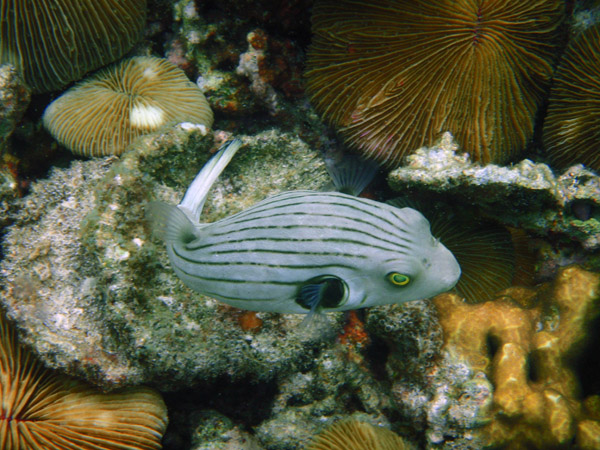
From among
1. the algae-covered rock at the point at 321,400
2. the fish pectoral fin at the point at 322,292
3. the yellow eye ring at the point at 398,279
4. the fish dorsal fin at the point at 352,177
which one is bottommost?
the algae-covered rock at the point at 321,400

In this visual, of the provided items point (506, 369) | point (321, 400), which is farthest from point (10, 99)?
point (506, 369)

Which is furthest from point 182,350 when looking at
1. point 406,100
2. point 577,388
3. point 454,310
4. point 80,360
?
point 577,388

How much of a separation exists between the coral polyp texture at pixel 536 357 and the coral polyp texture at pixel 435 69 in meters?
1.47

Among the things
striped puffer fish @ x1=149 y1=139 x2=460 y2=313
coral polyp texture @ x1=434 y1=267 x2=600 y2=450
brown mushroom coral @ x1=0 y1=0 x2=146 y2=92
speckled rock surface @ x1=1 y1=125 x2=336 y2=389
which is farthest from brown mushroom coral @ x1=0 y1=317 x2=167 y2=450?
coral polyp texture @ x1=434 y1=267 x2=600 y2=450

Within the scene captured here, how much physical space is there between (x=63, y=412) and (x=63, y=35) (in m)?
3.70

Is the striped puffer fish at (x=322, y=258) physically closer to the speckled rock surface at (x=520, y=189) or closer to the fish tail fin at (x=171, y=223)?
the fish tail fin at (x=171, y=223)

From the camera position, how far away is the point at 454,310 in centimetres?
332

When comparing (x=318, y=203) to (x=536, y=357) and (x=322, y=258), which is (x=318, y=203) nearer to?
(x=322, y=258)

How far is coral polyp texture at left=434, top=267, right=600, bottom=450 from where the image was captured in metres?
2.78

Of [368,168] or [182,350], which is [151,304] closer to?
[182,350]

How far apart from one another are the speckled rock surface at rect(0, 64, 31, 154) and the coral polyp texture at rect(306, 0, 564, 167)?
2990 millimetres

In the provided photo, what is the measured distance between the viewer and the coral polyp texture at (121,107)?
3836 mm

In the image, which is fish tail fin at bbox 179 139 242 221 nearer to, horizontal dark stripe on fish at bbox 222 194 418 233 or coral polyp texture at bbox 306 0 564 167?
horizontal dark stripe on fish at bbox 222 194 418 233

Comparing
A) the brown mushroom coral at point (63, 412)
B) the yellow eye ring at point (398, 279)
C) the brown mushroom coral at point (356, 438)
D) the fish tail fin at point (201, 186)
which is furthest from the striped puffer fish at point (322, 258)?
the brown mushroom coral at point (63, 412)
